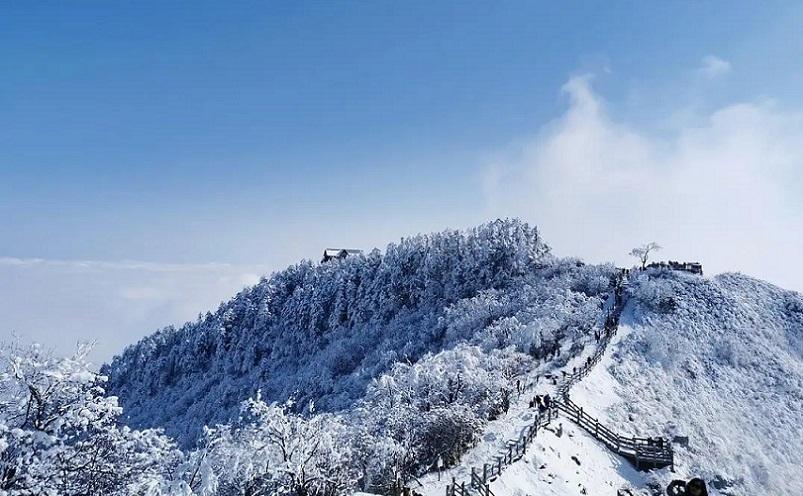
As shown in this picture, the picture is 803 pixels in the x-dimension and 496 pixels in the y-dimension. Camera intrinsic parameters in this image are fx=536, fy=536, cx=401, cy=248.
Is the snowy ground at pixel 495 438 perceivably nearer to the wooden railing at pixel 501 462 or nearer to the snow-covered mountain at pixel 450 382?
the snow-covered mountain at pixel 450 382

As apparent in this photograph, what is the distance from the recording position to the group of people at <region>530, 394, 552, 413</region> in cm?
3192

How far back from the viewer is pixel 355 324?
87062mm

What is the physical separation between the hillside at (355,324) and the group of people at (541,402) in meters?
14.7

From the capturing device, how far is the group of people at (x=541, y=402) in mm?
31923

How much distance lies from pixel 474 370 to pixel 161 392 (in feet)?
280

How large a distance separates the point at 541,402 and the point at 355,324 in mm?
56370

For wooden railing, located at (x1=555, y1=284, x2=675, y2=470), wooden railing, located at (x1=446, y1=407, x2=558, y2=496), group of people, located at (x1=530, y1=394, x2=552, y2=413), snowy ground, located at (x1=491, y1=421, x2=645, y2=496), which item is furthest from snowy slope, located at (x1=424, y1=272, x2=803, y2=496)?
group of people, located at (x1=530, y1=394, x2=552, y2=413)

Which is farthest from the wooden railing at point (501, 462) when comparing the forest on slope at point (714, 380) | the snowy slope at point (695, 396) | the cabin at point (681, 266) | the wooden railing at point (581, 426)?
the cabin at point (681, 266)

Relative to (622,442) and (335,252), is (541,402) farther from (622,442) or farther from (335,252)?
(335,252)

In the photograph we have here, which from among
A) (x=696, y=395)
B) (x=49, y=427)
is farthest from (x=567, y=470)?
(x=696, y=395)

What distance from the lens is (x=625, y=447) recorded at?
1241 inches

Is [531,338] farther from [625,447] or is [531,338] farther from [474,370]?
[625,447]

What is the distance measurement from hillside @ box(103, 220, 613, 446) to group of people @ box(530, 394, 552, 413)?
14.7m

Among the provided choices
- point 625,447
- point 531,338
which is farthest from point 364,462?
point 531,338
